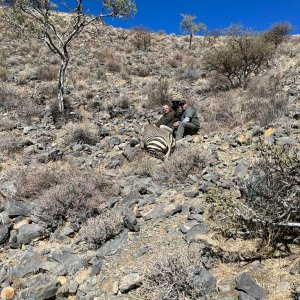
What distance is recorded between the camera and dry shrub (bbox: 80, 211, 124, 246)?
4.98 m

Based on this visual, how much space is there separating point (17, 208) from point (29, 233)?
75 cm

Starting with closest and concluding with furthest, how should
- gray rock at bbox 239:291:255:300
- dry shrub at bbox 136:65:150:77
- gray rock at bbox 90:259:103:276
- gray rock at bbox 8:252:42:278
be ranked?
gray rock at bbox 239:291:255:300 → gray rock at bbox 90:259:103:276 → gray rock at bbox 8:252:42:278 → dry shrub at bbox 136:65:150:77

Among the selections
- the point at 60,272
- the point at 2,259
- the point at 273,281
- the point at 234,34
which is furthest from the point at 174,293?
the point at 234,34

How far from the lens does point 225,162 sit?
22.3 ft

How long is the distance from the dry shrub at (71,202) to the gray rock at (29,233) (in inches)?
8.0

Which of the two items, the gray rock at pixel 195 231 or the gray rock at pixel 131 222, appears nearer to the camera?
the gray rock at pixel 195 231

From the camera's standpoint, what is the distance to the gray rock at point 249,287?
10.9ft

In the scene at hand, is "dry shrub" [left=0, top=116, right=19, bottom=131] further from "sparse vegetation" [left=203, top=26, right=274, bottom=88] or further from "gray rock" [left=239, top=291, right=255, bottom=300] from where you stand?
"gray rock" [left=239, top=291, right=255, bottom=300]

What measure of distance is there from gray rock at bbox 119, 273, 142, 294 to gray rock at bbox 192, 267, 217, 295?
0.64 m

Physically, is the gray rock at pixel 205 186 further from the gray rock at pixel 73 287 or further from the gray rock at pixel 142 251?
the gray rock at pixel 73 287

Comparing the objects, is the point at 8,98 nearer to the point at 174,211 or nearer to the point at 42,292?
the point at 174,211

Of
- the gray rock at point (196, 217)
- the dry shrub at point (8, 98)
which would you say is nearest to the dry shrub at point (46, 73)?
the dry shrub at point (8, 98)

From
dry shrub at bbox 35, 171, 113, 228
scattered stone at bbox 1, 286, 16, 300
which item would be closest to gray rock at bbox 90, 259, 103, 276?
scattered stone at bbox 1, 286, 16, 300

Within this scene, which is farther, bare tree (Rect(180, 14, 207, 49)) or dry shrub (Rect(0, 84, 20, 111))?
bare tree (Rect(180, 14, 207, 49))
